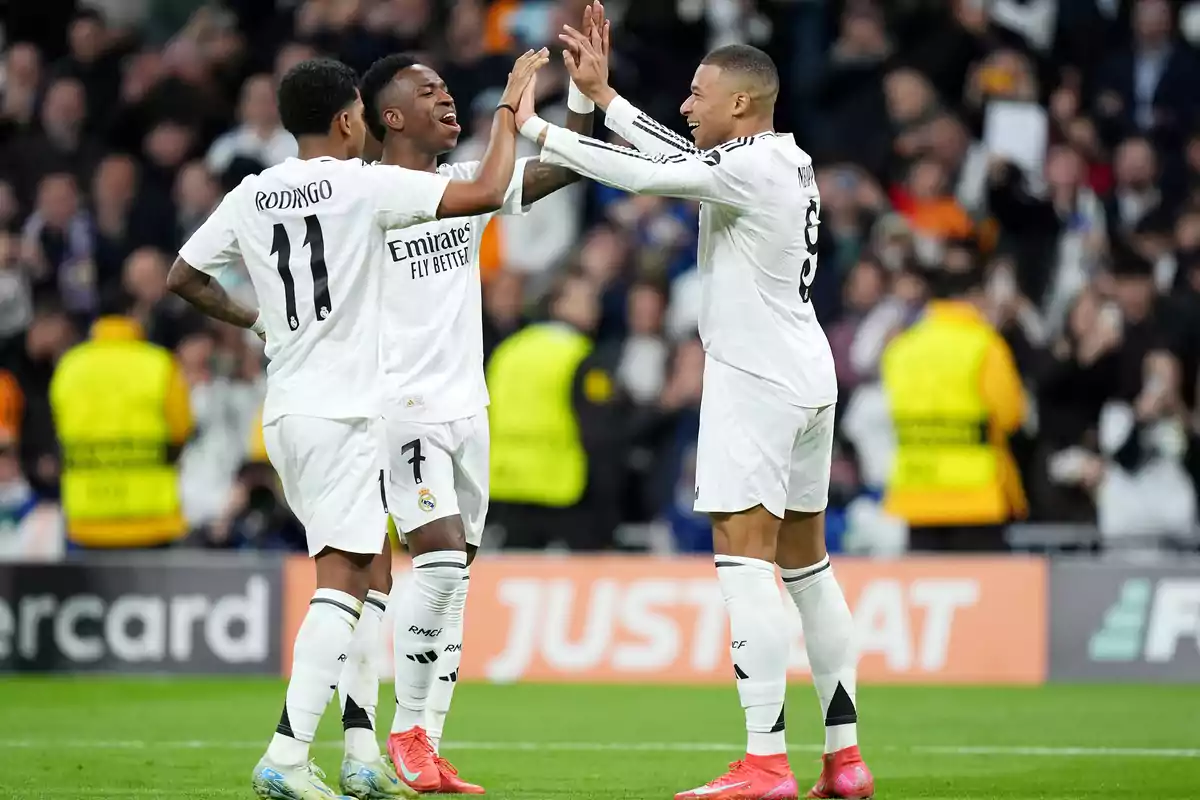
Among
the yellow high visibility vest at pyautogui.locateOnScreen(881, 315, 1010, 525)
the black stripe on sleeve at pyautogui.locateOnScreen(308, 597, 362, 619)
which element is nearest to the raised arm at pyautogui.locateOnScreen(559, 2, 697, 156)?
the black stripe on sleeve at pyautogui.locateOnScreen(308, 597, 362, 619)

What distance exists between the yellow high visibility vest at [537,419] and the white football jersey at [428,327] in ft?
18.1

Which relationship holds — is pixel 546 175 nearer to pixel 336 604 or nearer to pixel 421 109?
pixel 421 109

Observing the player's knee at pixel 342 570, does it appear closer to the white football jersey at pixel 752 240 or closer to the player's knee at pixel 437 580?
the player's knee at pixel 437 580

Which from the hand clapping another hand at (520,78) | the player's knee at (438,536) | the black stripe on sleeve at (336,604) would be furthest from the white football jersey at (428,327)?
the black stripe on sleeve at (336,604)

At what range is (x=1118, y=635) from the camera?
12469 mm

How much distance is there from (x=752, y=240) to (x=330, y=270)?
152cm

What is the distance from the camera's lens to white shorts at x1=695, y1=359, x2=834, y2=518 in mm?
7250

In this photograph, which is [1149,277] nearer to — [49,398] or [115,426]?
[115,426]

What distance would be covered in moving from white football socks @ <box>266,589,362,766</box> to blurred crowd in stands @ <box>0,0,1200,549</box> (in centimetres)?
710

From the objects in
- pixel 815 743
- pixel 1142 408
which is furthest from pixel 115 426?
pixel 1142 408

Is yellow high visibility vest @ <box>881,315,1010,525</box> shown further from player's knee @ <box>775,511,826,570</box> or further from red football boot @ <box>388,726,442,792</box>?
red football boot @ <box>388,726,442,792</box>

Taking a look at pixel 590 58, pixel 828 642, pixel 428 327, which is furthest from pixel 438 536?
pixel 590 58

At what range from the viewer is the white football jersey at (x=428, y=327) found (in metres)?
7.85

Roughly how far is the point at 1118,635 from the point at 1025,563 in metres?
0.71
